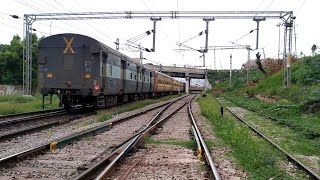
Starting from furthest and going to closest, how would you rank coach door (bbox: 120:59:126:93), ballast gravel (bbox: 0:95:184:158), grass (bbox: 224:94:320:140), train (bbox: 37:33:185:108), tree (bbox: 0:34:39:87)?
tree (bbox: 0:34:39:87), coach door (bbox: 120:59:126:93), train (bbox: 37:33:185:108), grass (bbox: 224:94:320:140), ballast gravel (bbox: 0:95:184:158)

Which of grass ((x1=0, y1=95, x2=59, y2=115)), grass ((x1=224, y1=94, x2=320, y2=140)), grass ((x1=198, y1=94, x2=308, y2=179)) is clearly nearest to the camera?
grass ((x1=198, y1=94, x2=308, y2=179))

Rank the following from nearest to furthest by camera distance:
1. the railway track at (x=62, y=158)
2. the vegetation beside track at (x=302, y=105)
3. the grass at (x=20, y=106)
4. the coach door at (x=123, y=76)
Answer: the railway track at (x=62, y=158) → the vegetation beside track at (x=302, y=105) → the grass at (x=20, y=106) → the coach door at (x=123, y=76)

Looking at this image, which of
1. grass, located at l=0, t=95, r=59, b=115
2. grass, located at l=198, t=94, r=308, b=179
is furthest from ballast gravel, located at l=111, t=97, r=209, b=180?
grass, located at l=0, t=95, r=59, b=115

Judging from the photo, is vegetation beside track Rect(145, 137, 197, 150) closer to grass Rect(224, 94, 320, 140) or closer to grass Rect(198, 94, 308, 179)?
grass Rect(198, 94, 308, 179)

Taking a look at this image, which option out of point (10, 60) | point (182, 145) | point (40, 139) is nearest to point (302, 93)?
point (182, 145)

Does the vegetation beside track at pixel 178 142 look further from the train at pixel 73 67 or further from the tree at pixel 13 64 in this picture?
the tree at pixel 13 64

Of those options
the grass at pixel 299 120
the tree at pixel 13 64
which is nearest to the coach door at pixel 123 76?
the grass at pixel 299 120

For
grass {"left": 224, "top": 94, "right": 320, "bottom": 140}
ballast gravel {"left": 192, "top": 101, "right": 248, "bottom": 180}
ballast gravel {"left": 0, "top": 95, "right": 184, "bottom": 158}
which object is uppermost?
grass {"left": 224, "top": 94, "right": 320, "bottom": 140}

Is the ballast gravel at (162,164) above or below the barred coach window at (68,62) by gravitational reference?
below

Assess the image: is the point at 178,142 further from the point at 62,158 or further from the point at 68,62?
the point at 68,62

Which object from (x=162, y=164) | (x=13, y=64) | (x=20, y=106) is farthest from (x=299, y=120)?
Answer: (x=13, y=64)

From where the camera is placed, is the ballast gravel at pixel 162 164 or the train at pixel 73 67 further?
the train at pixel 73 67

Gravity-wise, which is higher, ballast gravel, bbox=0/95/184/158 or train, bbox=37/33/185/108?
train, bbox=37/33/185/108

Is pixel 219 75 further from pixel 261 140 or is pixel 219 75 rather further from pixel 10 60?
pixel 261 140
